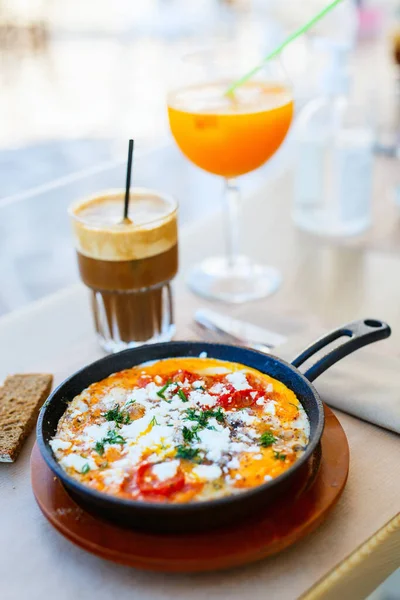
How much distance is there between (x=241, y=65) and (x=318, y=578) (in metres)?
1.00

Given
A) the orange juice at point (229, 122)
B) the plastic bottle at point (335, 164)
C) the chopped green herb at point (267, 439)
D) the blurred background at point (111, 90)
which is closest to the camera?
the chopped green herb at point (267, 439)

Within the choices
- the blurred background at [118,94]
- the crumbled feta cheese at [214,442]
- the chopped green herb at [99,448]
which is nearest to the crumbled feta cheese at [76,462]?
the chopped green herb at [99,448]

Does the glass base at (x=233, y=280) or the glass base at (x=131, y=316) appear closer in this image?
the glass base at (x=131, y=316)

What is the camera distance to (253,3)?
6934mm

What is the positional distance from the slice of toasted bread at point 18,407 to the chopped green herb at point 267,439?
0.33 metres

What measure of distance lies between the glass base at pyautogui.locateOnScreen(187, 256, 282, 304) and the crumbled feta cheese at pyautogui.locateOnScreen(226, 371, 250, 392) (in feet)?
1.32

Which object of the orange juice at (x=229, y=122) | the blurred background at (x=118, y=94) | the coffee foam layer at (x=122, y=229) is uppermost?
the orange juice at (x=229, y=122)

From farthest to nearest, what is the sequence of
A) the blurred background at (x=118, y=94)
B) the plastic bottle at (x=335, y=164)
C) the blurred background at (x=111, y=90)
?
the blurred background at (x=111, y=90)
the blurred background at (x=118, y=94)
the plastic bottle at (x=335, y=164)

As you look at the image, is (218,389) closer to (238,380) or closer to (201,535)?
(238,380)

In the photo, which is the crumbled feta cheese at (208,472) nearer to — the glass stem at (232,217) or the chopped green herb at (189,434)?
the chopped green herb at (189,434)

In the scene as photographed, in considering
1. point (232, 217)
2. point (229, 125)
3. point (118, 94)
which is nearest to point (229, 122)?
point (229, 125)

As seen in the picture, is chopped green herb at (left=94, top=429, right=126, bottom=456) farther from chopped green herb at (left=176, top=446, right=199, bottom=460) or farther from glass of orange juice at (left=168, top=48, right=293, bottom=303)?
glass of orange juice at (left=168, top=48, right=293, bottom=303)

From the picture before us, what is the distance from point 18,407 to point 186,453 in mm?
317

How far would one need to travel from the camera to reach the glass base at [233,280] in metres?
1.35
